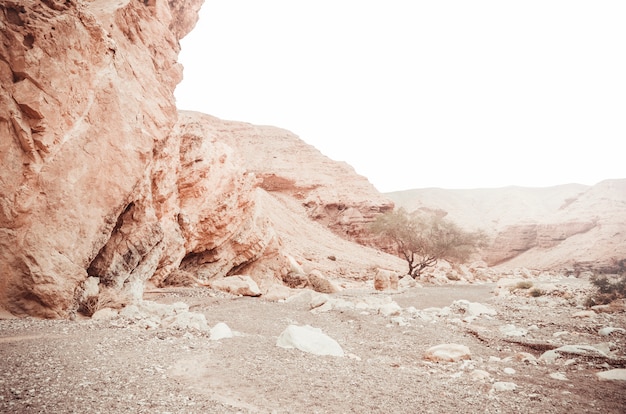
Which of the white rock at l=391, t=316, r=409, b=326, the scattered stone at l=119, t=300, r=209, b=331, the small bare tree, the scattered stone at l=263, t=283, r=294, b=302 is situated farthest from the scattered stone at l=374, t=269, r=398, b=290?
the scattered stone at l=119, t=300, r=209, b=331

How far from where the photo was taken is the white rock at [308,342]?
18.2ft

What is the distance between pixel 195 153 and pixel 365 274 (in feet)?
57.2

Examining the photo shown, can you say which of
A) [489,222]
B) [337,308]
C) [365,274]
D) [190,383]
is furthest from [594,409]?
[489,222]

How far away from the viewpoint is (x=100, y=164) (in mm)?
7688

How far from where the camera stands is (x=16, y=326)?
5.29 metres

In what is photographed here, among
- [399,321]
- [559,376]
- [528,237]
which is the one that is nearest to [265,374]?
[559,376]

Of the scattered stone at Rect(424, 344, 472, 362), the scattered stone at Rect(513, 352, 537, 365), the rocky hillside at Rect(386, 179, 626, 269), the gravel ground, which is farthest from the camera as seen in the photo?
the rocky hillside at Rect(386, 179, 626, 269)

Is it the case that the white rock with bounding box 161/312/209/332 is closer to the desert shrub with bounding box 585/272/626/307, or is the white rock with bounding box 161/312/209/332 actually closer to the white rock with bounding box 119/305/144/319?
the white rock with bounding box 119/305/144/319

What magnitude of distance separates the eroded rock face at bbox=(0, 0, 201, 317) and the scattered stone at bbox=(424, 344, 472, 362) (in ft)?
21.3

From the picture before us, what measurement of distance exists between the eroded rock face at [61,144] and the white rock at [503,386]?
7.07 metres

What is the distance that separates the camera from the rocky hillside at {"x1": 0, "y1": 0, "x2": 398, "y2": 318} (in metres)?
6.30

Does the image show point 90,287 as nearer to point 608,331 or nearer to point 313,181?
point 608,331

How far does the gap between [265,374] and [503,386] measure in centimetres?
288

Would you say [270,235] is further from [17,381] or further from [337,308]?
[17,381]
